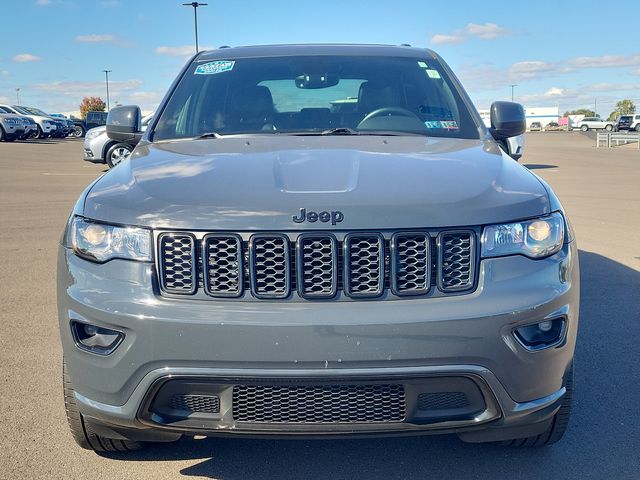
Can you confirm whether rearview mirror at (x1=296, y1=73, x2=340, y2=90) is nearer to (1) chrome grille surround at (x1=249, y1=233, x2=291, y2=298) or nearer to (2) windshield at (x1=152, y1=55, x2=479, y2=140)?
(2) windshield at (x1=152, y1=55, x2=479, y2=140)

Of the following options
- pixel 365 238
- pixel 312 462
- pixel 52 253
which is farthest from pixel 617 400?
pixel 52 253

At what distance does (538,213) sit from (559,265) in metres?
0.21

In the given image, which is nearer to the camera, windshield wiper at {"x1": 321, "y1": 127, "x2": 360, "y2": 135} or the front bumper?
the front bumper

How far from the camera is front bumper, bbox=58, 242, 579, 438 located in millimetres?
2375

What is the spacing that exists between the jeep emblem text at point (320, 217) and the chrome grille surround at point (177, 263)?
1.25ft

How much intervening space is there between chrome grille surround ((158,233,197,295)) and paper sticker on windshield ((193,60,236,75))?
6.73 feet

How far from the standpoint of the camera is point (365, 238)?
2477 millimetres

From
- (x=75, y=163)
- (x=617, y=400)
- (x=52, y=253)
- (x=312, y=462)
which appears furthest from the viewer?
(x=75, y=163)

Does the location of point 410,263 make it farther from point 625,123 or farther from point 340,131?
point 625,123

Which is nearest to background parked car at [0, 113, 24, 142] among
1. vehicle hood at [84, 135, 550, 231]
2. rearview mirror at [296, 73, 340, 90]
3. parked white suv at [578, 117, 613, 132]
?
rearview mirror at [296, 73, 340, 90]

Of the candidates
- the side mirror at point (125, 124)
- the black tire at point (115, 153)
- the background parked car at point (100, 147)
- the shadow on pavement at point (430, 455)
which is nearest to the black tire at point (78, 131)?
the background parked car at point (100, 147)

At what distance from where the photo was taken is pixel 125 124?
4.27 meters

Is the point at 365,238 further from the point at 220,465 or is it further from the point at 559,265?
the point at 220,465

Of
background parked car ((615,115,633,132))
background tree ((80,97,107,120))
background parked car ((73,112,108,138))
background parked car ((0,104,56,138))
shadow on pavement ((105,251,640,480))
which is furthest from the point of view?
background tree ((80,97,107,120))
